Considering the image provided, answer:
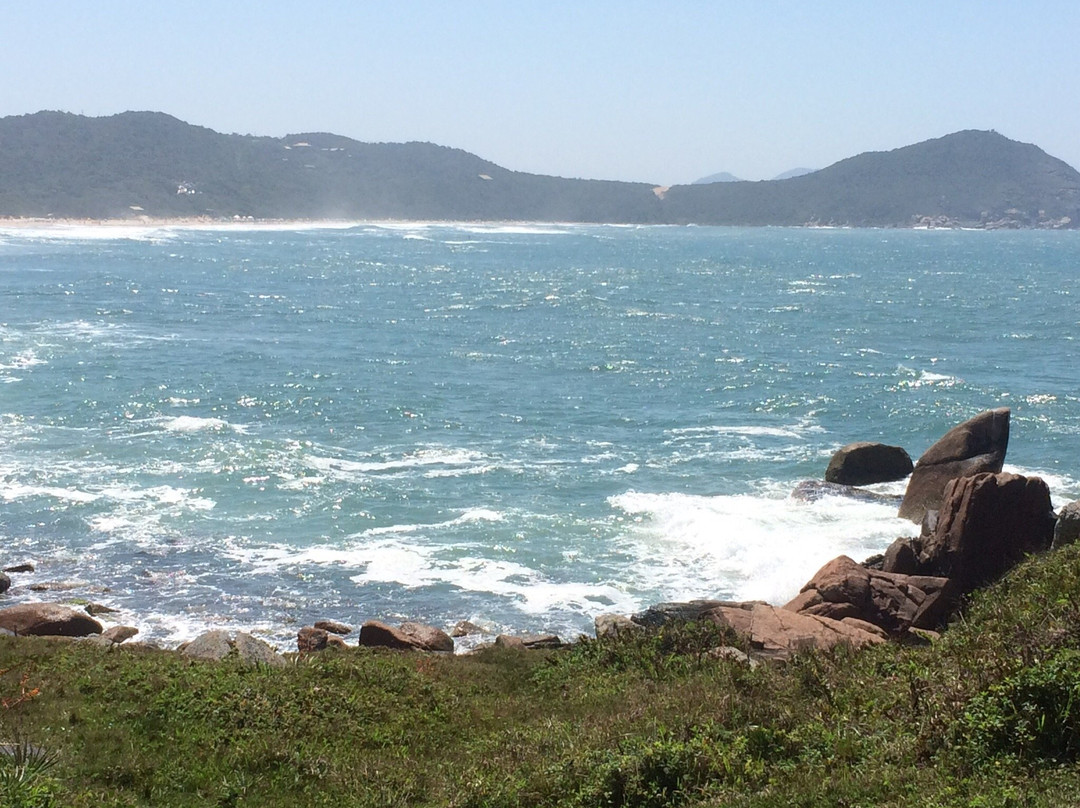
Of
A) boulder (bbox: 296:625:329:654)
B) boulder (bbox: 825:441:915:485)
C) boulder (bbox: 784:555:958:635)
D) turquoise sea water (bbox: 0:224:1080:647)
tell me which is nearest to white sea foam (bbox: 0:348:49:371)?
turquoise sea water (bbox: 0:224:1080:647)

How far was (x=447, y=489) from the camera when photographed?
32.8 meters

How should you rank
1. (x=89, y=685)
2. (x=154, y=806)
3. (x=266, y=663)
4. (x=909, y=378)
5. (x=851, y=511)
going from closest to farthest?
(x=154, y=806) < (x=89, y=685) < (x=266, y=663) < (x=851, y=511) < (x=909, y=378)

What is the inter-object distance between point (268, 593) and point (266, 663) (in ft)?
26.3

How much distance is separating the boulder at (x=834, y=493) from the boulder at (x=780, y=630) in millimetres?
11902

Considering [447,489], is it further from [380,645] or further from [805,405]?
[805,405]

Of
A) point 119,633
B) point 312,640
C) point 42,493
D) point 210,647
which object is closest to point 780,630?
point 312,640

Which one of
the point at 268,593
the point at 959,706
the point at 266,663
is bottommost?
the point at 268,593

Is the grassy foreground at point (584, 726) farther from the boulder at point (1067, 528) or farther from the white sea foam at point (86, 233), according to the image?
the white sea foam at point (86, 233)

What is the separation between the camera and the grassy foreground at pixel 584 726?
1038 cm

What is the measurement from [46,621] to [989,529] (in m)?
19.4

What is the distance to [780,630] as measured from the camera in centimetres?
1914

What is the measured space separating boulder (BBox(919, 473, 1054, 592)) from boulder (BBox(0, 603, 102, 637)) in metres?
17.6

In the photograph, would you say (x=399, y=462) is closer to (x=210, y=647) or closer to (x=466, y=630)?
(x=466, y=630)

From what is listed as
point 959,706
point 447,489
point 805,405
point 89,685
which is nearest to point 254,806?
point 89,685
